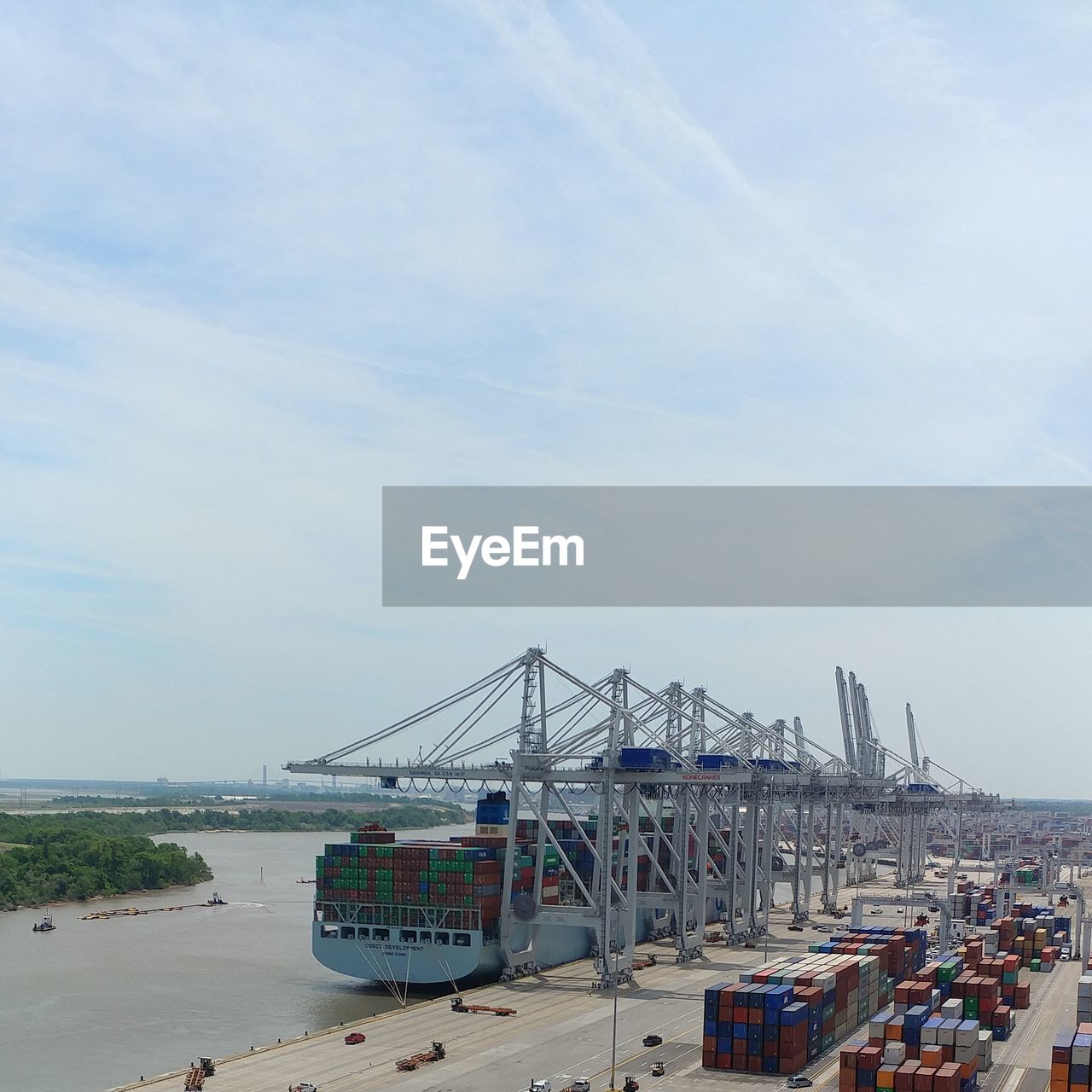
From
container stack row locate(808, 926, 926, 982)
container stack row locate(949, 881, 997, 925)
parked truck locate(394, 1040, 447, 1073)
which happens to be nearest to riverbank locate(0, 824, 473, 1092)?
parked truck locate(394, 1040, 447, 1073)

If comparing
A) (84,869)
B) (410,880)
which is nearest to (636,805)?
(410,880)

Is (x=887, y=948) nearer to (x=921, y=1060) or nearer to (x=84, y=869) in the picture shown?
(x=921, y=1060)

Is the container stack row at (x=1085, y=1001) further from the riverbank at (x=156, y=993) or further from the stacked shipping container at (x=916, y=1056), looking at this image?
the riverbank at (x=156, y=993)

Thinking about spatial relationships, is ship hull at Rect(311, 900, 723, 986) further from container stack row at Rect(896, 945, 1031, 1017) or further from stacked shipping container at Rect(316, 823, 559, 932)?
container stack row at Rect(896, 945, 1031, 1017)

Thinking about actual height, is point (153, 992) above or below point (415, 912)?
Answer: below

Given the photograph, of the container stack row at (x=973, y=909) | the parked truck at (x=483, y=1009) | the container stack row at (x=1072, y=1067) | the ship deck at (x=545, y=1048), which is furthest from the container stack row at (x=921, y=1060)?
the container stack row at (x=973, y=909)

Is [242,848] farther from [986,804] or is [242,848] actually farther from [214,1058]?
[214,1058]
